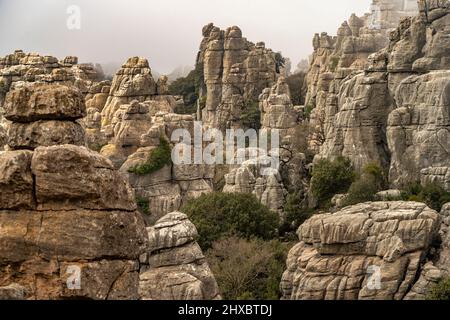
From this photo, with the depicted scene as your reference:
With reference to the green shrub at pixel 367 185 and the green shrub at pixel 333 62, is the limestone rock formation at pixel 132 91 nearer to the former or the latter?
the green shrub at pixel 367 185

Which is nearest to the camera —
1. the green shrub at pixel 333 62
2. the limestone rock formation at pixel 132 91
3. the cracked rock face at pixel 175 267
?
the cracked rock face at pixel 175 267

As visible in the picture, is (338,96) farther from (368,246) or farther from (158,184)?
(368,246)

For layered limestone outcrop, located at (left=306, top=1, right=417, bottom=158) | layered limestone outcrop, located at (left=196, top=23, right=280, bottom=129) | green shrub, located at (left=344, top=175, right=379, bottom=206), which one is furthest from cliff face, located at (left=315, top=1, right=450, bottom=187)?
layered limestone outcrop, located at (left=196, top=23, right=280, bottom=129)

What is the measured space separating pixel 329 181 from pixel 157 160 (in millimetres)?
6953

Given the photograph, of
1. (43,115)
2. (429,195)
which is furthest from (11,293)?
(429,195)

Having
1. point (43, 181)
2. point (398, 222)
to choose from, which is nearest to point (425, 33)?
point (398, 222)

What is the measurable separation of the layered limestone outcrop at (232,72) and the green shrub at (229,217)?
28051 mm

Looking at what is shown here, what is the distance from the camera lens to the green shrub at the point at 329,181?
38.5 meters

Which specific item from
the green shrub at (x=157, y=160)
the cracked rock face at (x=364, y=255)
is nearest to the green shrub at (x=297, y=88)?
the green shrub at (x=157, y=160)

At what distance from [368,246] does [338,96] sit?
56.4 feet

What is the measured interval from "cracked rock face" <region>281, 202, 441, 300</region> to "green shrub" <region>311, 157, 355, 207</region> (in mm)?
10222

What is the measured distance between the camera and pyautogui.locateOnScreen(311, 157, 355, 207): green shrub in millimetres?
38531

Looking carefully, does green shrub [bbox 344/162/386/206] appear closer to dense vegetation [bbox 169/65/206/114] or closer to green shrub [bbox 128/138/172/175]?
green shrub [bbox 128/138/172/175]

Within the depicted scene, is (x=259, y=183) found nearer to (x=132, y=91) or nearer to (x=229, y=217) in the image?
(x=229, y=217)
